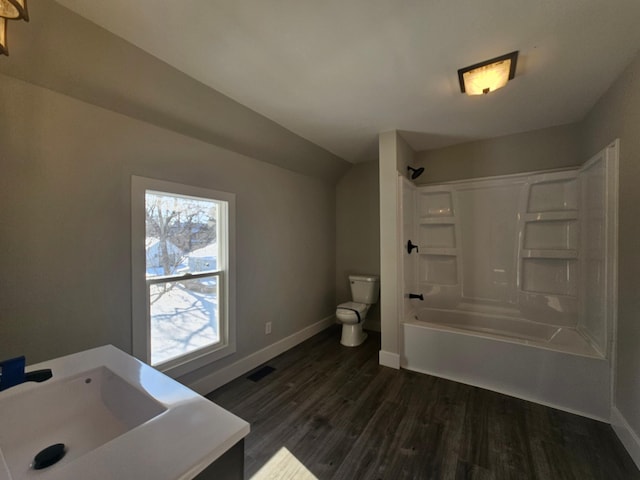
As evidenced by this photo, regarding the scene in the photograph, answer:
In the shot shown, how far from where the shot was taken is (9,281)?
128 cm

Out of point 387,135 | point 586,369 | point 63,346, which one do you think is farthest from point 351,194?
point 63,346

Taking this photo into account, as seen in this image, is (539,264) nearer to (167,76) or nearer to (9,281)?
(167,76)

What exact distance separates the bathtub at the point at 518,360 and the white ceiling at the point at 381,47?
1.90 m

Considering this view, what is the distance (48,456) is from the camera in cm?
76

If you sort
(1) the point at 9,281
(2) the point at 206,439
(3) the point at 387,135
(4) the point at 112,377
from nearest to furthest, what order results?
(2) the point at 206,439 < (4) the point at 112,377 < (1) the point at 9,281 < (3) the point at 387,135

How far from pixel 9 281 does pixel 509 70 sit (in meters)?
2.95

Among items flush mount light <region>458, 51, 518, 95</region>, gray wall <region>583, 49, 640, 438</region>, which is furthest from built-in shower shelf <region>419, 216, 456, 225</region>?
flush mount light <region>458, 51, 518, 95</region>

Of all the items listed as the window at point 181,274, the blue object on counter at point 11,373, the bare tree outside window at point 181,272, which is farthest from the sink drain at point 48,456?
the bare tree outside window at point 181,272

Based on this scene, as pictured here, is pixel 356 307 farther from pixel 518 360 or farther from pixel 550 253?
pixel 550 253

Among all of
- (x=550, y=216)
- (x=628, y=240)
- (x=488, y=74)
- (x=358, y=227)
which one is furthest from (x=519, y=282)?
(x=488, y=74)

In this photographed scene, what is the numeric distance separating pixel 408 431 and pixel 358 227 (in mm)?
2435

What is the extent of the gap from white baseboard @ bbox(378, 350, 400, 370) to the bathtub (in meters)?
0.07

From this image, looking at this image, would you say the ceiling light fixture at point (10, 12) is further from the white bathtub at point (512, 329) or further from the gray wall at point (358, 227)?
the gray wall at point (358, 227)

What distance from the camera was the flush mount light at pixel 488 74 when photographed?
1536mm
